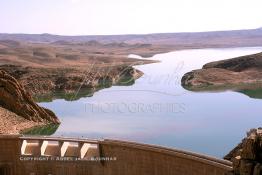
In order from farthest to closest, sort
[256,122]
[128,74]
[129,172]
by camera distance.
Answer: [128,74]
[256,122]
[129,172]

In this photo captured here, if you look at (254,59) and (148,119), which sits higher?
(254,59)

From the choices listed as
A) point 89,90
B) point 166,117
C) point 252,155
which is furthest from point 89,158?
point 89,90

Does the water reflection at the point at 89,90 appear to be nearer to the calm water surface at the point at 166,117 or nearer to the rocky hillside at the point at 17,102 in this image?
the calm water surface at the point at 166,117

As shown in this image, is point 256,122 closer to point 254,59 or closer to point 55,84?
point 55,84

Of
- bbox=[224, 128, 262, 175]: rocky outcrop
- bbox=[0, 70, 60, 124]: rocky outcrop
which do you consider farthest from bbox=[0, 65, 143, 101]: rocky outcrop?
bbox=[224, 128, 262, 175]: rocky outcrop

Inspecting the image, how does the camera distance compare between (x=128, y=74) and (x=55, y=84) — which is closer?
(x=55, y=84)

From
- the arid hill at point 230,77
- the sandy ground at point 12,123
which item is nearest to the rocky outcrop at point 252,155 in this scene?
the sandy ground at point 12,123

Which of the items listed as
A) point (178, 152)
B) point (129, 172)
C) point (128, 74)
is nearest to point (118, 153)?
point (129, 172)

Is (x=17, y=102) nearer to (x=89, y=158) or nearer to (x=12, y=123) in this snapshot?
(x=12, y=123)
